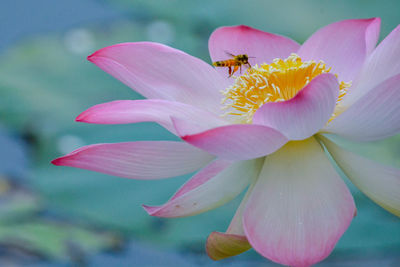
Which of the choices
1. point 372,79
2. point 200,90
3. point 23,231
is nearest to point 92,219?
point 23,231

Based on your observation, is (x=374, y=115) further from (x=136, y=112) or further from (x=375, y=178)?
(x=136, y=112)

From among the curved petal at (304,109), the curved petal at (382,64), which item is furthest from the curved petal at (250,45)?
the curved petal at (304,109)

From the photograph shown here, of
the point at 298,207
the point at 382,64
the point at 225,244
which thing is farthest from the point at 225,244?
the point at 382,64

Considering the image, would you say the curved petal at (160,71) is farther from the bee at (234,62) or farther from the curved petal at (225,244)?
the curved petal at (225,244)

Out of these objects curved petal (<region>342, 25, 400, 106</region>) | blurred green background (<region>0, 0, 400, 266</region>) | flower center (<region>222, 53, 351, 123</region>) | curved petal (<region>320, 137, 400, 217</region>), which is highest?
curved petal (<region>342, 25, 400, 106</region>)

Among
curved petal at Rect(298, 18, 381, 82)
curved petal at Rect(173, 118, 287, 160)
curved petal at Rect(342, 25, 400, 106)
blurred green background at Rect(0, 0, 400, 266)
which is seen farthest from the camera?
blurred green background at Rect(0, 0, 400, 266)

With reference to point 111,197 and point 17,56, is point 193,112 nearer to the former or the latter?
point 111,197

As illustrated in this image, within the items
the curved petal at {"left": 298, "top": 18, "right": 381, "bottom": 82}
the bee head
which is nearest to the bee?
the bee head

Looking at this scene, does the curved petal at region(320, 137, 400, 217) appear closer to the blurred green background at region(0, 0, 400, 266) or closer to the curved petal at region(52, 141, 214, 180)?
the curved petal at region(52, 141, 214, 180)
